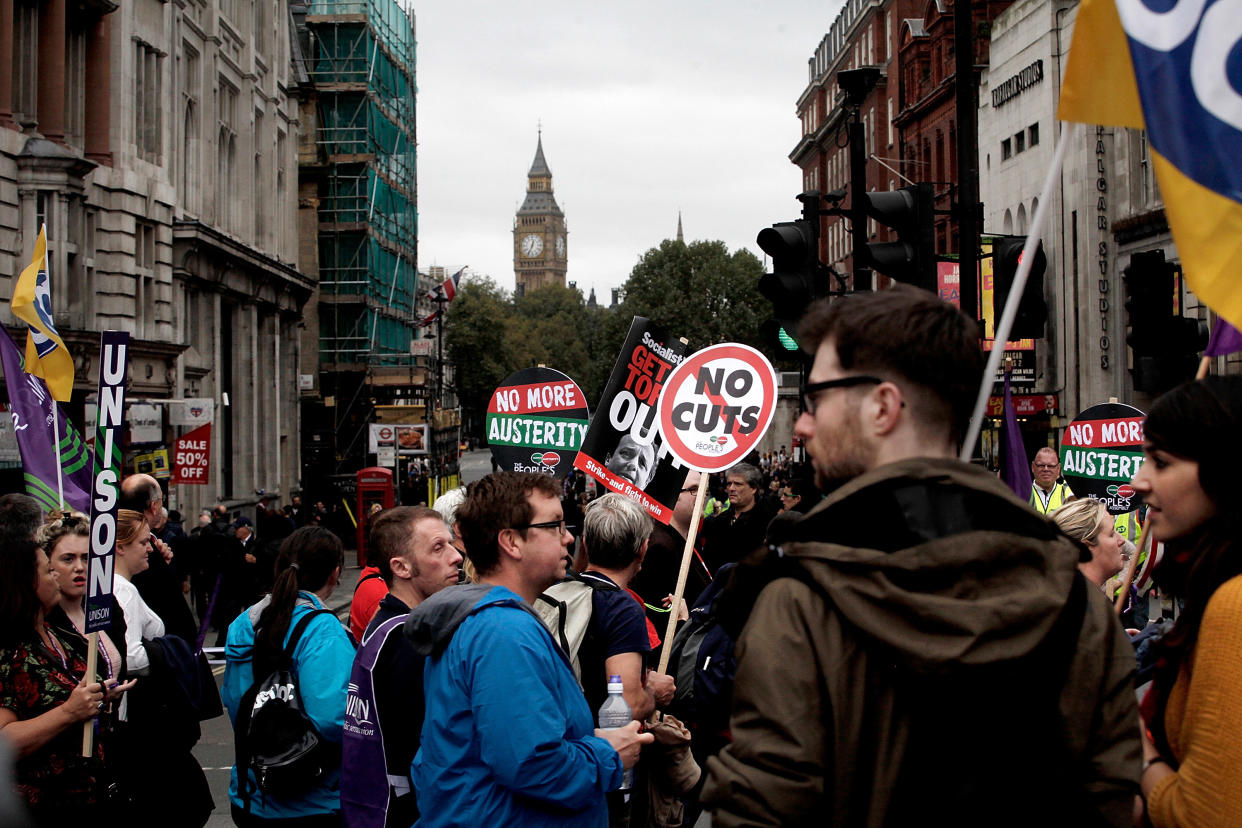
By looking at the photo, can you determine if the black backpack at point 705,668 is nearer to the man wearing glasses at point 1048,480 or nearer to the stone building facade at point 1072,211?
the man wearing glasses at point 1048,480

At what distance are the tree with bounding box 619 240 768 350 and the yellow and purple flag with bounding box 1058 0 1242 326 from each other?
92858 millimetres

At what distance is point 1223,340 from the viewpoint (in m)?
3.70

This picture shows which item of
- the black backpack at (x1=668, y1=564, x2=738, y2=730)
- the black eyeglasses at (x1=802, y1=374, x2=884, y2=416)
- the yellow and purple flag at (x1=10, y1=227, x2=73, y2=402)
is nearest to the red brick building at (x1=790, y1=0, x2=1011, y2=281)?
the yellow and purple flag at (x1=10, y1=227, x2=73, y2=402)

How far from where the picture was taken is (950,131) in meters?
44.4

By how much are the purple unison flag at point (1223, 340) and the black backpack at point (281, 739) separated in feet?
11.3

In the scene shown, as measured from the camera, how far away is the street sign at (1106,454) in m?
10.7

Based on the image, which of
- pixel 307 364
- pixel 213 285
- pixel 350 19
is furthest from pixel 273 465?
pixel 350 19

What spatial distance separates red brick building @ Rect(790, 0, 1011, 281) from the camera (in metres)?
44.9

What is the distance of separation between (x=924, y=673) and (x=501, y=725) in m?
1.59

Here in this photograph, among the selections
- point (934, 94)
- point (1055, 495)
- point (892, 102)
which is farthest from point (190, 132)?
point (892, 102)

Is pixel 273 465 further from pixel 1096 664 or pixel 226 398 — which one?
pixel 1096 664

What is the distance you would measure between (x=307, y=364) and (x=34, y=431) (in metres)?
47.4

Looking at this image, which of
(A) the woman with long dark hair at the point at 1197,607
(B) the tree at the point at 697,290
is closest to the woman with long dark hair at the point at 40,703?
(A) the woman with long dark hair at the point at 1197,607

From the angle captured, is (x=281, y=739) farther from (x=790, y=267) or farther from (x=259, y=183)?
(x=259, y=183)
